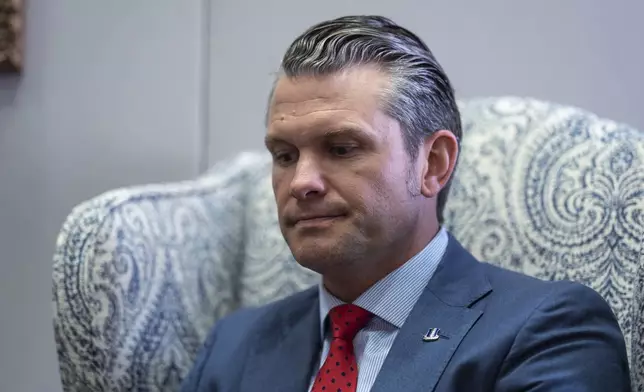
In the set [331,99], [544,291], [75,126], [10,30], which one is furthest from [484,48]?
[10,30]

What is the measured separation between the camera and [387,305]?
1207mm

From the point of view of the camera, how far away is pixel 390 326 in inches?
47.1

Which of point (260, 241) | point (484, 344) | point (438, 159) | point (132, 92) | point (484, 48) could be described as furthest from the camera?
point (132, 92)

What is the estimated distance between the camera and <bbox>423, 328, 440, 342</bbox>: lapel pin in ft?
3.67

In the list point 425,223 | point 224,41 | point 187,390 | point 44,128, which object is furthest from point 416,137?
point 44,128

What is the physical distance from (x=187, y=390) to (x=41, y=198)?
96cm

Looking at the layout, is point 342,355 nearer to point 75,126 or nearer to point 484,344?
point 484,344

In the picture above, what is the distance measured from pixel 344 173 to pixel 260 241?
20.1 inches

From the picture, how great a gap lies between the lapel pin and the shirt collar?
0.06m

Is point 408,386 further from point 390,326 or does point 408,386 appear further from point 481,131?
point 481,131

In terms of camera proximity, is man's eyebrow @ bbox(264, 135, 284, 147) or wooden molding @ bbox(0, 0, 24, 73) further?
wooden molding @ bbox(0, 0, 24, 73)

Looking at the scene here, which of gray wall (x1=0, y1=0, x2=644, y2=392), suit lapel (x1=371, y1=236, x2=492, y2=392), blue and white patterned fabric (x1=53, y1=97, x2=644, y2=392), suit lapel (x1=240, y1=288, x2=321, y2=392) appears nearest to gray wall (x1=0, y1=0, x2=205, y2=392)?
gray wall (x1=0, y1=0, x2=644, y2=392)

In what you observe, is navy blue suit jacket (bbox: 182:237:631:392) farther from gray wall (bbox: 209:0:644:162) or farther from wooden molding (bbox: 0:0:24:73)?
wooden molding (bbox: 0:0:24:73)

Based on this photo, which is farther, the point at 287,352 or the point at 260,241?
the point at 260,241
